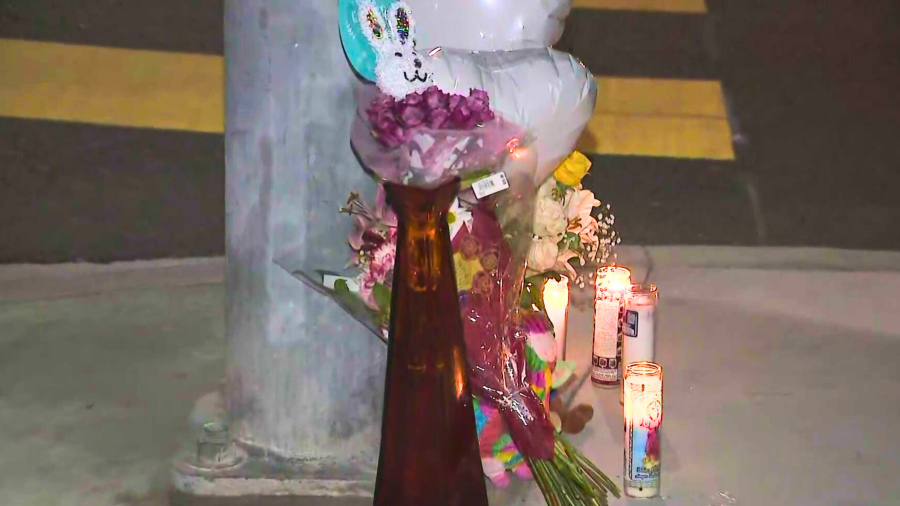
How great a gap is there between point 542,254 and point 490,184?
197mm

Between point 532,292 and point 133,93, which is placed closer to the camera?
point 532,292

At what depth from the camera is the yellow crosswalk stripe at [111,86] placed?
2.17 metres

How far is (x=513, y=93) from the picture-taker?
104 cm

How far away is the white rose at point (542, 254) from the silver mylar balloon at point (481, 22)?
246 millimetres

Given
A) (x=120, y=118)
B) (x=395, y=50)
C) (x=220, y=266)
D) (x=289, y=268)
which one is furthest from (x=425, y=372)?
(x=120, y=118)

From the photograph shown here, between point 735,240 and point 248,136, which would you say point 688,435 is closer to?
point 248,136

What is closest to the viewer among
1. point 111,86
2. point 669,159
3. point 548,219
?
point 548,219

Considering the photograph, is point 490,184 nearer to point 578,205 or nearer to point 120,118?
point 578,205

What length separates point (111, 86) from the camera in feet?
7.25

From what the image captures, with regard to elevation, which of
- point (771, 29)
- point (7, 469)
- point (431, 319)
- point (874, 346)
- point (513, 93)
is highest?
point (771, 29)

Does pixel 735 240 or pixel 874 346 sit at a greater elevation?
pixel 735 240

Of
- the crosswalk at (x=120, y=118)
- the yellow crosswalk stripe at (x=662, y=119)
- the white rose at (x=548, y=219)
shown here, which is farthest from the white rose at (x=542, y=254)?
the yellow crosswalk stripe at (x=662, y=119)

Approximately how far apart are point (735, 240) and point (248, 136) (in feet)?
5.21

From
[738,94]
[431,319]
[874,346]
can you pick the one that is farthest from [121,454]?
[738,94]
